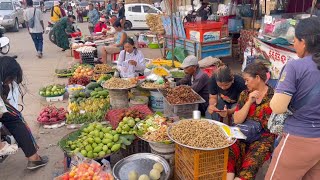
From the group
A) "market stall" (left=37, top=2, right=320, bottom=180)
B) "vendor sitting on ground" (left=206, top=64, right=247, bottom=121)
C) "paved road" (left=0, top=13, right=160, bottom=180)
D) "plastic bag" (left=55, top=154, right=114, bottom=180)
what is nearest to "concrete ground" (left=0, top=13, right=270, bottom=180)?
"paved road" (left=0, top=13, right=160, bottom=180)

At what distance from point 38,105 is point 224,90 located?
4258mm

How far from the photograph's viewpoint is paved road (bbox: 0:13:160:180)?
13.4ft

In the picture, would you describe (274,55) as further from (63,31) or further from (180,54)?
(63,31)

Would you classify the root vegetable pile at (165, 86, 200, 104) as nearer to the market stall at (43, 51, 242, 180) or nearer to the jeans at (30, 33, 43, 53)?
the market stall at (43, 51, 242, 180)

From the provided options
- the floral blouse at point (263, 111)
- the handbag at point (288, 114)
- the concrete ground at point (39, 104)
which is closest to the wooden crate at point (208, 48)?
the concrete ground at point (39, 104)

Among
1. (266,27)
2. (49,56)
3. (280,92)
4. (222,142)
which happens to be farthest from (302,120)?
(49,56)

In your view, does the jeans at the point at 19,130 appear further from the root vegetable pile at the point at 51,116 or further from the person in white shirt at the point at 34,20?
the person in white shirt at the point at 34,20

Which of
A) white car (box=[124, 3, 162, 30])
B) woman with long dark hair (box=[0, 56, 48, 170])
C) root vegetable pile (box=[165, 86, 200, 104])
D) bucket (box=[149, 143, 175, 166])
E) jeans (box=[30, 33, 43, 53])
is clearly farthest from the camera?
white car (box=[124, 3, 162, 30])

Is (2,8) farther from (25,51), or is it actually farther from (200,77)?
(200,77)

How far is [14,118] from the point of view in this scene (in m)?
3.94

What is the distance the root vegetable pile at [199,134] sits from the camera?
9.72ft

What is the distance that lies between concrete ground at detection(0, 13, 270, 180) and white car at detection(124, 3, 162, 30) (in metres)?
5.84

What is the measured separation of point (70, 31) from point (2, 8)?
10087 millimetres

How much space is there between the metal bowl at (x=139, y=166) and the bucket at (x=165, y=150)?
5.2 inches
